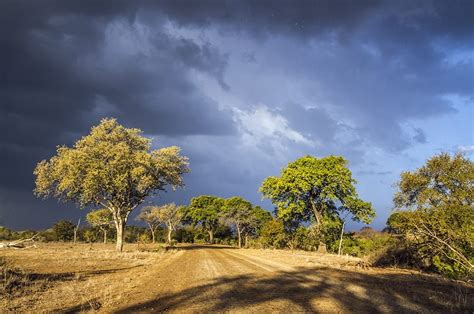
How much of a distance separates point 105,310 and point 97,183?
34.0 meters

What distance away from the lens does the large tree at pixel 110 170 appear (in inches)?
1667

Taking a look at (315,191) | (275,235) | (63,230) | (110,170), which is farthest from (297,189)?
(63,230)

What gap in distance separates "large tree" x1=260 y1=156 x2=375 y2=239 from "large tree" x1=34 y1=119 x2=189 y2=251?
17639mm

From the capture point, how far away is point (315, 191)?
5562 cm

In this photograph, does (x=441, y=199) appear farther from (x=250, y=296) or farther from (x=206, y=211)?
(x=206, y=211)

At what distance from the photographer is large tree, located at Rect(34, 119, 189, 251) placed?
42344mm

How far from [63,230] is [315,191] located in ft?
244

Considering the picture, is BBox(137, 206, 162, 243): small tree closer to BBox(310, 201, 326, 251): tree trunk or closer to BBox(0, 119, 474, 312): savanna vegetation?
BBox(0, 119, 474, 312): savanna vegetation

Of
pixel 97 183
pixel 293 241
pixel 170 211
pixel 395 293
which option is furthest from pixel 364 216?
pixel 170 211

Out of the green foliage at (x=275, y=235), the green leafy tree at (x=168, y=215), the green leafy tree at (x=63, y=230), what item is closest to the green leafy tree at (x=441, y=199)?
the green foliage at (x=275, y=235)

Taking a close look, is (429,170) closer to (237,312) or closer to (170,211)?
(237,312)

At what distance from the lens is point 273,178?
59.0 meters

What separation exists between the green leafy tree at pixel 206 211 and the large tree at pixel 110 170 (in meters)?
59.0

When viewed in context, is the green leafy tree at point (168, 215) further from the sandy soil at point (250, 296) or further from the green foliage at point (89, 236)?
the sandy soil at point (250, 296)
